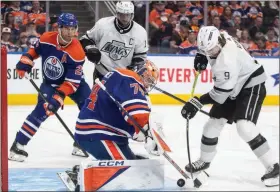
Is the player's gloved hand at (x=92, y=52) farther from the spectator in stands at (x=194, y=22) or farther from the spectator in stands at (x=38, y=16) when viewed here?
the spectator in stands at (x=194, y=22)

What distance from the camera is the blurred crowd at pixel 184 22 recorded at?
20.8 feet

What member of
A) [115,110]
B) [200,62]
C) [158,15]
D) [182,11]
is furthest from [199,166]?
[182,11]

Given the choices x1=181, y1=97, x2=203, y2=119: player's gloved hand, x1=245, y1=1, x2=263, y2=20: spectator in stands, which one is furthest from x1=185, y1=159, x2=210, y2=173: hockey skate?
x1=245, y1=1, x2=263, y2=20: spectator in stands

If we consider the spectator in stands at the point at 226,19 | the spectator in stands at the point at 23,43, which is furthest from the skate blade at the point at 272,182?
the spectator in stands at the point at 226,19

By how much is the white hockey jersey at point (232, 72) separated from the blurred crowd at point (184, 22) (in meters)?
3.30

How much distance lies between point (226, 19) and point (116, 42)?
338 cm

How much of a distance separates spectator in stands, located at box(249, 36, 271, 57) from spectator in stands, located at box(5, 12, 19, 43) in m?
2.61

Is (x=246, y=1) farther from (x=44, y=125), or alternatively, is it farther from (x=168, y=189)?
(x=168, y=189)

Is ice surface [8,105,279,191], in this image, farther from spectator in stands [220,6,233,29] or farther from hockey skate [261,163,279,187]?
spectator in stands [220,6,233,29]

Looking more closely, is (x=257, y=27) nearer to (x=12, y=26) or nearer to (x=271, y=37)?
(x=271, y=37)

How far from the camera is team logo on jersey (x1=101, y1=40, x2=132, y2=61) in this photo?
4.03 meters

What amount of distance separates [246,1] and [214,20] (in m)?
0.77

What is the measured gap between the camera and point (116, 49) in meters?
4.04

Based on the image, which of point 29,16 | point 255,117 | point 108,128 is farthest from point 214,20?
Result: point 108,128
